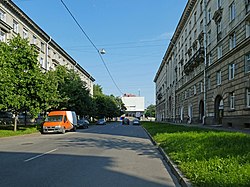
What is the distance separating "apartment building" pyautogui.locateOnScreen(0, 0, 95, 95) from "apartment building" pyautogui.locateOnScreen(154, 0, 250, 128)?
1951 centimetres

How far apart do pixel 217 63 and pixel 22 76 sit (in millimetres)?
19148

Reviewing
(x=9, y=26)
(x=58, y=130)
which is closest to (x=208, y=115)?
(x=58, y=130)

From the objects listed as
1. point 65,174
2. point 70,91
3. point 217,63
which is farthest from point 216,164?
point 70,91

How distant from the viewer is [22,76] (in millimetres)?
28953

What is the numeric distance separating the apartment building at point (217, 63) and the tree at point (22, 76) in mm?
17063

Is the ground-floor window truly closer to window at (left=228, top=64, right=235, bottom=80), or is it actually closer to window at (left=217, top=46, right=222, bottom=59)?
window at (left=228, top=64, right=235, bottom=80)

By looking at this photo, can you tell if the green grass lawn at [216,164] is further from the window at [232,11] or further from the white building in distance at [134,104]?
the white building in distance at [134,104]

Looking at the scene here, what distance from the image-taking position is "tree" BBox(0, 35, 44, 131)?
28.0 metres

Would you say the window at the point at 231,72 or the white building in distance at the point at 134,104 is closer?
the window at the point at 231,72

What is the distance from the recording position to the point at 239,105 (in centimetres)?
2817

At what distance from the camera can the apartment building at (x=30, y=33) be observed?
40.7m

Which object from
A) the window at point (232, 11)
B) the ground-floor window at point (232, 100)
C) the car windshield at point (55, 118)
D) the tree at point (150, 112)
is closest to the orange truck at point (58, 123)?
the car windshield at point (55, 118)

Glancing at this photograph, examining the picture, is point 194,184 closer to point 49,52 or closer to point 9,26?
point 9,26

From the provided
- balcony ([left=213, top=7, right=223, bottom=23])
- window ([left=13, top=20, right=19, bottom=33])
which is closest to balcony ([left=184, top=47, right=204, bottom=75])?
balcony ([left=213, top=7, right=223, bottom=23])
